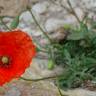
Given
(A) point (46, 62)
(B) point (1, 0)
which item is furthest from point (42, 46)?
(B) point (1, 0)

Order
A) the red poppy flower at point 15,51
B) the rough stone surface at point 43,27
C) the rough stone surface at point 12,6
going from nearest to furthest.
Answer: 1. the red poppy flower at point 15,51
2. the rough stone surface at point 43,27
3. the rough stone surface at point 12,6

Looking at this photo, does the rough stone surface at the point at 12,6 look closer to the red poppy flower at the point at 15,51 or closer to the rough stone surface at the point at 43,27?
the rough stone surface at the point at 43,27

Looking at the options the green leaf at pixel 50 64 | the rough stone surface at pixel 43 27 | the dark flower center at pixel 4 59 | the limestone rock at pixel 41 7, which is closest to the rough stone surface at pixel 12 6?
the rough stone surface at pixel 43 27

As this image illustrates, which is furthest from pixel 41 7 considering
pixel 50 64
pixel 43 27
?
pixel 50 64

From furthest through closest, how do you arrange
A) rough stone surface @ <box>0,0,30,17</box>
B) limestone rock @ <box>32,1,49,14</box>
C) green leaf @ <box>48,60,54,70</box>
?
rough stone surface @ <box>0,0,30,17</box> → limestone rock @ <box>32,1,49,14</box> → green leaf @ <box>48,60,54,70</box>

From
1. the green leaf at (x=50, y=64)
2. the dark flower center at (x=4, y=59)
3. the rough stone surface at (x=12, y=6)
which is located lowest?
the green leaf at (x=50, y=64)

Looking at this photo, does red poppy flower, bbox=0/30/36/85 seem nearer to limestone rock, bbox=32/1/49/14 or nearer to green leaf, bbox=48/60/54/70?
green leaf, bbox=48/60/54/70

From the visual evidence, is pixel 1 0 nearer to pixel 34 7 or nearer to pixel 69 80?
pixel 34 7

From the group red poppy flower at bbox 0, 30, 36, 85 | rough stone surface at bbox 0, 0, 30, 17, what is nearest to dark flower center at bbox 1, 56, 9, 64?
red poppy flower at bbox 0, 30, 36, 85
